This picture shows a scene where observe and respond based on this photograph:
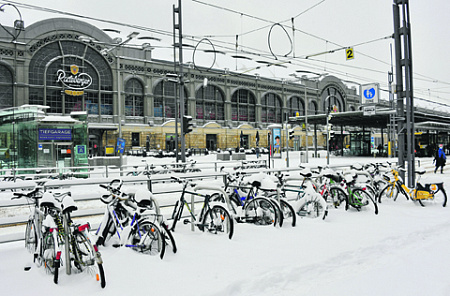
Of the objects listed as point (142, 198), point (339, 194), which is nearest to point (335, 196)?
point (339, 194)

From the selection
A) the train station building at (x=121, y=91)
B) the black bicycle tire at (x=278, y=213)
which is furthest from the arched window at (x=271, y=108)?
the black bicycle tire at (x=278, y=213)

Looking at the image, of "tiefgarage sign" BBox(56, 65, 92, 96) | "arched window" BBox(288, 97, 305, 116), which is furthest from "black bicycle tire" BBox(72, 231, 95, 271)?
"arched window" BBox(288, 97, 305, 116)

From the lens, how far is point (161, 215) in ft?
16.3

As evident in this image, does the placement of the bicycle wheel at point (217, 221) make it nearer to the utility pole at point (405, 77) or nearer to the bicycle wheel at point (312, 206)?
the bicycle wheel at point (312, 206)

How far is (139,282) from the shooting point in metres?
4.06

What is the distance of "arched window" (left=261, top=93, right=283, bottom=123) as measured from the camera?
2544 inches

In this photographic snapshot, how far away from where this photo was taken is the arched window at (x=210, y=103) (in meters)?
55.1

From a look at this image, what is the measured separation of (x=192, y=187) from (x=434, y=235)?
4.34 meters

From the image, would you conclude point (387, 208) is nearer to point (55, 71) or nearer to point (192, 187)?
point (192, 187)

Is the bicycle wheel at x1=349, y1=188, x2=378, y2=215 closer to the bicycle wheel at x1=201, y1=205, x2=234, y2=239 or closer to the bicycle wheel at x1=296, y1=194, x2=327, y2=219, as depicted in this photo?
the bicycle wheel at x1=296, y1=194, x2=327, y2=219

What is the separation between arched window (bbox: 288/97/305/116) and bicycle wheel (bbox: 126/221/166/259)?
65369mm

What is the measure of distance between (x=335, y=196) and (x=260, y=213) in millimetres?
2506

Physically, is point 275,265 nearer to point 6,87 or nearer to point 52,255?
point 52,255

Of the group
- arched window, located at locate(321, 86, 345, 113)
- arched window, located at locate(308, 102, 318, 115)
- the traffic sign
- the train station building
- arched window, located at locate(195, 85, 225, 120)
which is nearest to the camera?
the traffic sign
